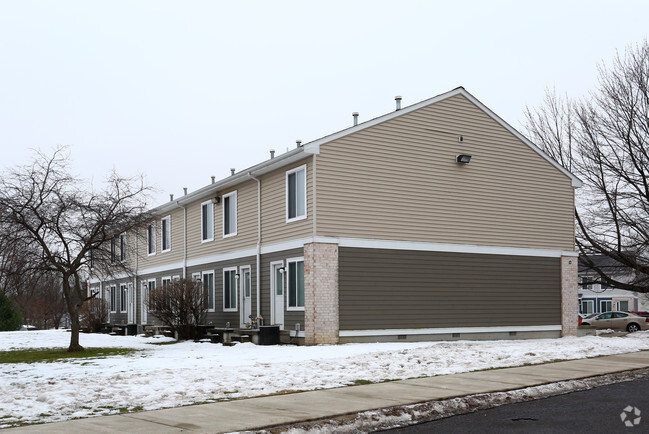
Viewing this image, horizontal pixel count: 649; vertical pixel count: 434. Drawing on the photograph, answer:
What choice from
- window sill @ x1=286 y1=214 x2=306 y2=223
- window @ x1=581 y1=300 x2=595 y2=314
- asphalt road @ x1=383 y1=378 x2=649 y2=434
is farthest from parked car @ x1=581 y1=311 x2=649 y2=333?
window @ x1=581 y1=300 x2=595 y2=314

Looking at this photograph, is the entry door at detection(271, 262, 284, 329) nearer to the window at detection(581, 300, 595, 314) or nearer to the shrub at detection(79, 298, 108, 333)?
the shrub at detection(79, 298, 108, 333)

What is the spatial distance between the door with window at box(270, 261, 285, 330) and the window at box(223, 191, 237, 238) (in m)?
3.48

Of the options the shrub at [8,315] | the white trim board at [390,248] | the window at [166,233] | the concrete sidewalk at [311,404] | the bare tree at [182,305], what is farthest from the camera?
the shrub at [8,315]

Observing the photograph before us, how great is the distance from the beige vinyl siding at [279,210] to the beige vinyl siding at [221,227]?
2.74 ft

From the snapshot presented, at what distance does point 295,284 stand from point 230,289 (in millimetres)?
5330

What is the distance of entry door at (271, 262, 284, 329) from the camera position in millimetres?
23469

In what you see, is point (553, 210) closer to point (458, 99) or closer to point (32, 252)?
point (458, 99)

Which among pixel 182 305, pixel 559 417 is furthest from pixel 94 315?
pixel 559 417

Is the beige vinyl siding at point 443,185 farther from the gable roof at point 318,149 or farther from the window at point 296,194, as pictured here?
the window at point 296,194

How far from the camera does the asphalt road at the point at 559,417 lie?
28.4ft

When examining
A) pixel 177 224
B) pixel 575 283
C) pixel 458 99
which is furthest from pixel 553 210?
pixel 177 224

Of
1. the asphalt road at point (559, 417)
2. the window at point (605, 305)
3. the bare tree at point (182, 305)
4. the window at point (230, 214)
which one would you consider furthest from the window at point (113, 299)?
the window at point (605, 305)

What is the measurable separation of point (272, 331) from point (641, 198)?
61.2ft

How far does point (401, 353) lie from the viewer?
58.4ft
